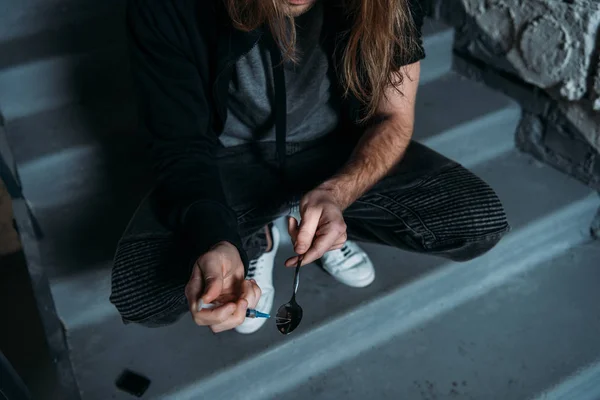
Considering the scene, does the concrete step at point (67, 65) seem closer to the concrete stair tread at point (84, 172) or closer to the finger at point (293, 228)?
the concrete stair tread at point (84, 172)

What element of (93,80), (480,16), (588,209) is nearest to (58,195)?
(93,80)

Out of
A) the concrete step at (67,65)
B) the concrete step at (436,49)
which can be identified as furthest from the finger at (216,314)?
the concrete step at (436,49)

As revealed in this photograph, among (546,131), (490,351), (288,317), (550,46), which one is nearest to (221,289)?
(288,317)

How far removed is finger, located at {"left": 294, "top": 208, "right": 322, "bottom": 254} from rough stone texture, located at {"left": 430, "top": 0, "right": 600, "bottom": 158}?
108 cm

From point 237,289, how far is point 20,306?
1.33 m

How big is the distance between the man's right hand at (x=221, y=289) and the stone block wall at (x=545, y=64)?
1.23 meters

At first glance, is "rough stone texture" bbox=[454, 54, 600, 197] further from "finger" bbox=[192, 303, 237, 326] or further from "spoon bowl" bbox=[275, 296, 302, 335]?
"finger" bbox=[192, 303, 237, 326]

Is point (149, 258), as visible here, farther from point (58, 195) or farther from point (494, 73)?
point (494, 73)

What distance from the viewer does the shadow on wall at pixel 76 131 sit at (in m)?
1.59

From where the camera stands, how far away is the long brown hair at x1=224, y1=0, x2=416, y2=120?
3.83ft

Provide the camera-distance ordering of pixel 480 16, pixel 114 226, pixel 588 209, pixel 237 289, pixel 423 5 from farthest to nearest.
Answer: pixel 480 16
pixel 588 209
pixel 114 226
pixel 423 5
pixel 237 289

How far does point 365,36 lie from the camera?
123cm

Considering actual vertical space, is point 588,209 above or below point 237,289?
below

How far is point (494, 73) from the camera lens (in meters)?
2.12
